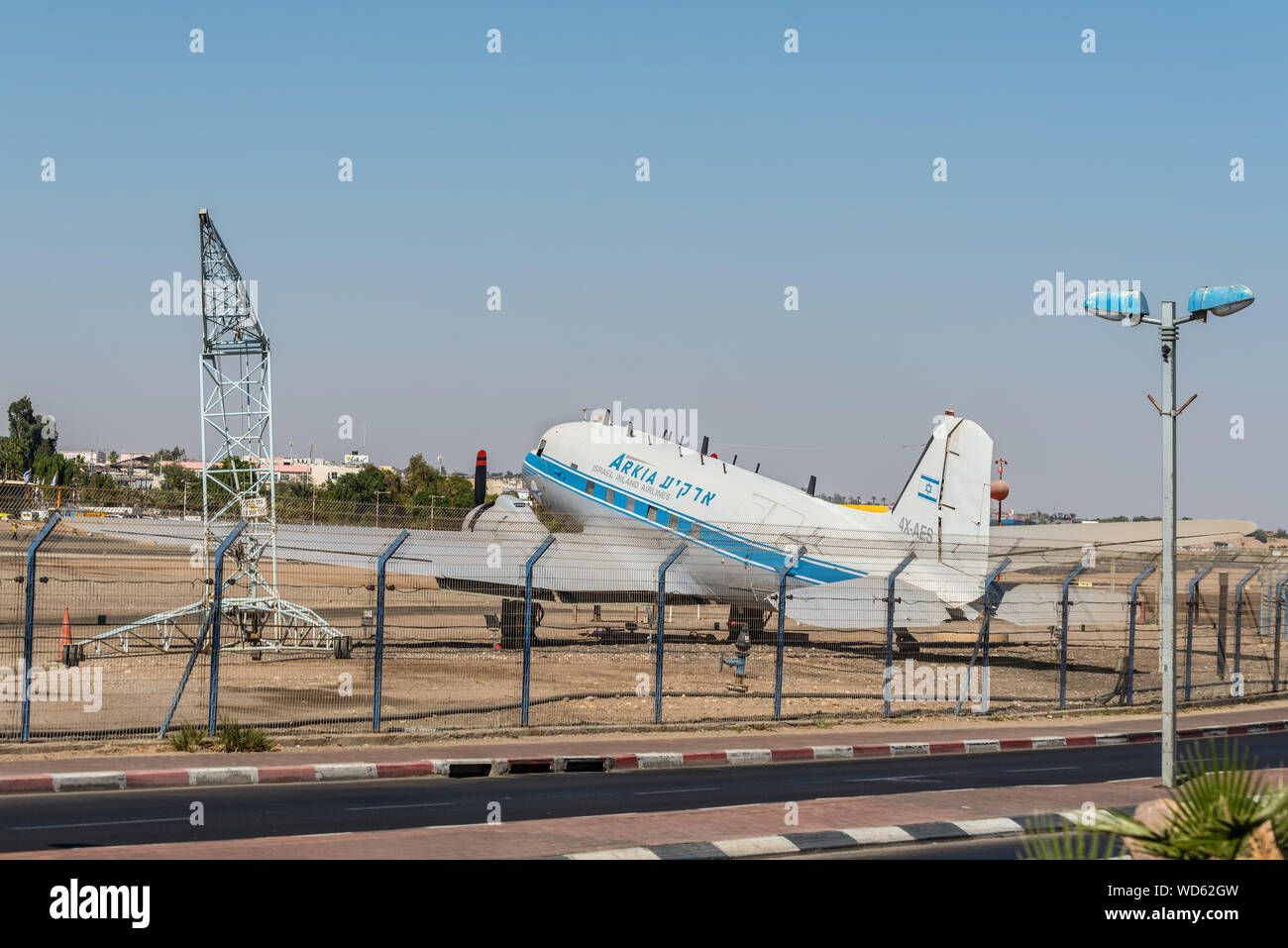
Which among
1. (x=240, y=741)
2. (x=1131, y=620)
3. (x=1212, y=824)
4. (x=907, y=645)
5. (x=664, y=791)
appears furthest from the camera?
(x=907, y=645)

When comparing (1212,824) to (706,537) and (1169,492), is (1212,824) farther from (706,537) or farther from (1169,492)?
(706,537)

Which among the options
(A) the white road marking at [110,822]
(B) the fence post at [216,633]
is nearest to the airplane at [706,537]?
(B) the fence post at [216,633]

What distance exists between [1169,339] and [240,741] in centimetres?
1320

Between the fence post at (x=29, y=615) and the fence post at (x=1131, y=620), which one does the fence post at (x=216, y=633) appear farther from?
the fence post at (x=1131, y=620)

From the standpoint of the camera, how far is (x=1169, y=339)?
15.7 metres

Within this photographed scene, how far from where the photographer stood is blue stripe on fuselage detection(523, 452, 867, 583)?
33.0 m

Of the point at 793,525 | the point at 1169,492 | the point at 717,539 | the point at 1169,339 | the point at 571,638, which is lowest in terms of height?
the point at 571,638

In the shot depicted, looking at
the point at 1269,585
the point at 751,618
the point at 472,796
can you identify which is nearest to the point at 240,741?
the point at 472,796

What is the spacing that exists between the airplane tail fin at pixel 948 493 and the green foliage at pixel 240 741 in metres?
17.2
